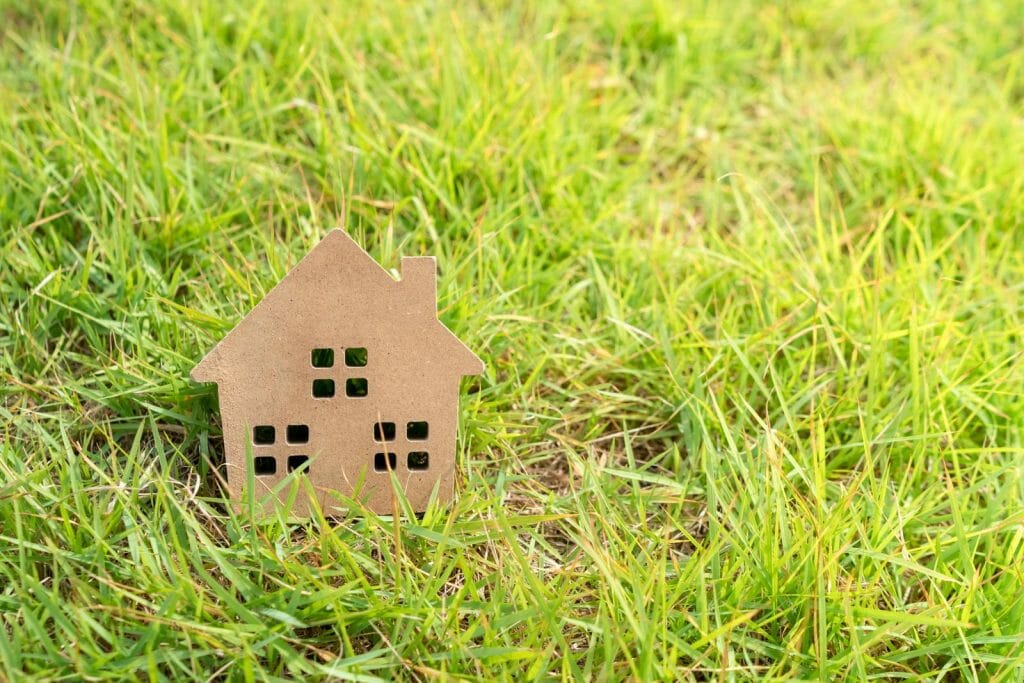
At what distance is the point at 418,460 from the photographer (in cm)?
Answer: 196

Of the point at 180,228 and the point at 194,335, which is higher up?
the point at 180,228

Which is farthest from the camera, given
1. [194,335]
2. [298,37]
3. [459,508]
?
[298,37]

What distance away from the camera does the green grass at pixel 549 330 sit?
1765 millimetres

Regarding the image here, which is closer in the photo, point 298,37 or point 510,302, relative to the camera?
point 510,302

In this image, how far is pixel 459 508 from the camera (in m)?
1.87

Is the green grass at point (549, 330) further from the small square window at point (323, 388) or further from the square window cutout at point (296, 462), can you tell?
the small square window at point (323, 388)

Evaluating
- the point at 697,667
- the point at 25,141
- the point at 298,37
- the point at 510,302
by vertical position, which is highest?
the point at 298,37

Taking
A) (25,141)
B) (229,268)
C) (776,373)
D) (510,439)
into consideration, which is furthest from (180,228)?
(776,373)

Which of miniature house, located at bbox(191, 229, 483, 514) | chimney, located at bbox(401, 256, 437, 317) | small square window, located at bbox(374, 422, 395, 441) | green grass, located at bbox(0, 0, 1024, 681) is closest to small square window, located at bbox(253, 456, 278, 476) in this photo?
miniature house, located at bbox(191, 229, 483, 514)

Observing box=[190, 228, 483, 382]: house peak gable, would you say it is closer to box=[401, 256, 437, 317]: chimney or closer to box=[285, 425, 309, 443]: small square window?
box=[401, 256, 437, 317]: chimney

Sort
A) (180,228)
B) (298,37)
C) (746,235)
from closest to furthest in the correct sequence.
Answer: (180,228)
(746,235)
(298,37)

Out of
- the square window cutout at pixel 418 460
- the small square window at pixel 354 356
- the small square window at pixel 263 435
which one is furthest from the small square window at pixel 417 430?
the small square window at pixel 263 435

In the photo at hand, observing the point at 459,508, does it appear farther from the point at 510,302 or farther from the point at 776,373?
the point at 776,373

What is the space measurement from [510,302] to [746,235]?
779 mm
